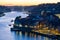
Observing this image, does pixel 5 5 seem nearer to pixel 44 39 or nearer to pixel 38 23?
pixel 38 23

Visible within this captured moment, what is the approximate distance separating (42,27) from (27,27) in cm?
30

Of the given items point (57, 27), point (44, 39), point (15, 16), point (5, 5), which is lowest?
point (44, 39)

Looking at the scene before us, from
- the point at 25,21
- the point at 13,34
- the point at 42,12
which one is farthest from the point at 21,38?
the point at 42,12

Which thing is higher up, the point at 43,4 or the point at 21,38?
the point at 43,4

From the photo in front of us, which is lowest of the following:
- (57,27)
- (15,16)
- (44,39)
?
(44,39)

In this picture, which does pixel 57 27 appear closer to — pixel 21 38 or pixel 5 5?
pixel 21 38

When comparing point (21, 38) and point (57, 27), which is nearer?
point (57, 27)

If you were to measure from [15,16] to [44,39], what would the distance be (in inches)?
28.8

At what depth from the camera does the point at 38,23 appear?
3582mm

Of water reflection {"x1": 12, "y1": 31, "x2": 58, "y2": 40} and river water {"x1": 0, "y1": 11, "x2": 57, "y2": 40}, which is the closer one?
river water {"x1": 0, "y1": 11, "x2": 57, "y2": 40}

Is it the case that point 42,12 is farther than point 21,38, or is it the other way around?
point 21,38

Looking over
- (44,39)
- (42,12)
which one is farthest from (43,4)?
(44,39)

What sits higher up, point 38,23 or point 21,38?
point 38,23

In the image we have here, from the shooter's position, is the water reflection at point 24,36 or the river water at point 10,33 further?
the water reflection at point 24,36
